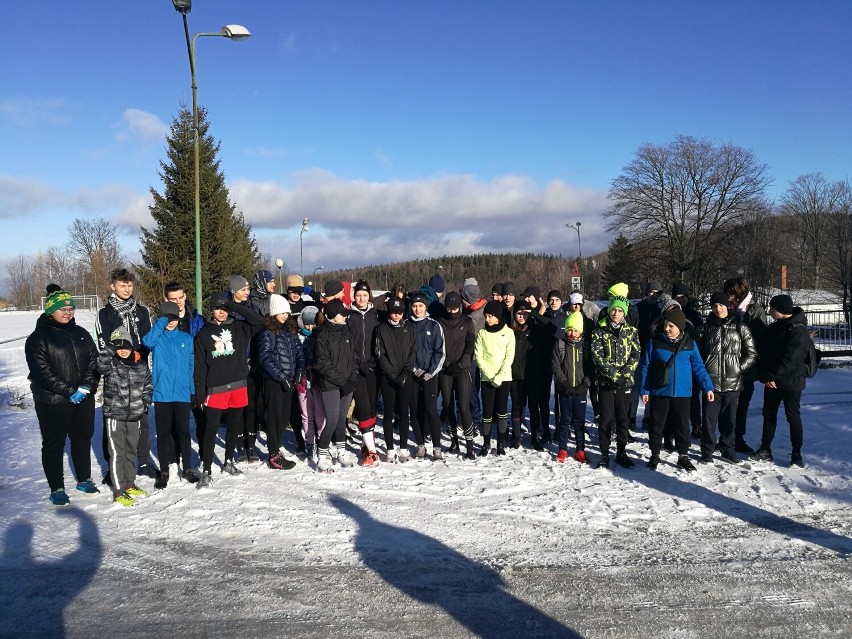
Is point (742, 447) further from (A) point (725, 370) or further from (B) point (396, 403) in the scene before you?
(B) point (396, 403)

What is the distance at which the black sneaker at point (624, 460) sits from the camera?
6633 mm

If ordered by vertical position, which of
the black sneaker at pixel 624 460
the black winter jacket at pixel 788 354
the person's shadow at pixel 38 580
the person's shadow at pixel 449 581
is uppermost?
the black winter jacket at pixel 788 354

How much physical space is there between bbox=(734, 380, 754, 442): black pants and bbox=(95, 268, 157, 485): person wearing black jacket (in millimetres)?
7270

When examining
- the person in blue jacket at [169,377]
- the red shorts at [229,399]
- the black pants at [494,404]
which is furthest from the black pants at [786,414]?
the person in blue jacket at [169,377]

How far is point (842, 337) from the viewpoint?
19797 mm

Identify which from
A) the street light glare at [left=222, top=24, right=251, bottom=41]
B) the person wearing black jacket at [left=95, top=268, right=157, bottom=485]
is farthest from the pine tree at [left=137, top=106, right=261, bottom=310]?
the person wearing black jacket at [left=95, top=268, right=157, bottom=485]

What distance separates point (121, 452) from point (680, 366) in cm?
626

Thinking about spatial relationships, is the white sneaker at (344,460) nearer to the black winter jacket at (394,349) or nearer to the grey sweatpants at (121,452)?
the black winter jacket at (394,349)

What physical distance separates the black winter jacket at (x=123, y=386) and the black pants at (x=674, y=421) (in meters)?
5.70

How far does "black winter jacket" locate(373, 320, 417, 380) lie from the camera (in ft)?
22.9

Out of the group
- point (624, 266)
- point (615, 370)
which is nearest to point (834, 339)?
point (615, 370)

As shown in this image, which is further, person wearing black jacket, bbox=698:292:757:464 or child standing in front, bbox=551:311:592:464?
child standing in front, bbox=551:311:592:464

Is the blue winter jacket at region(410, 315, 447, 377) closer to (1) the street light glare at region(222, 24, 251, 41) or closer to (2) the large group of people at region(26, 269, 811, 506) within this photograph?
(2) the large group of people at region(26, 269, 811, 506)

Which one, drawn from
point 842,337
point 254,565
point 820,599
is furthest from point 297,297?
point 842,337
